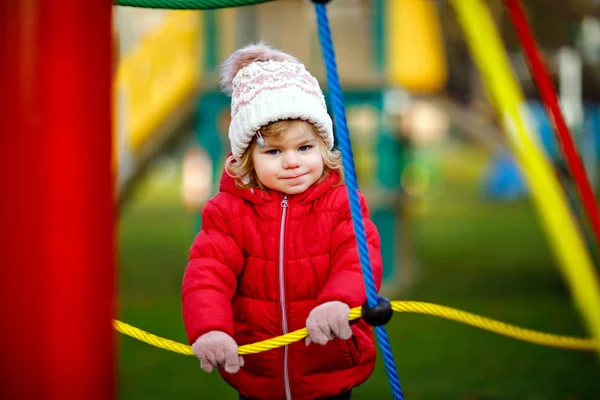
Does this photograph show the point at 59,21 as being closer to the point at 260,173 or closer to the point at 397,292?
the point at 260,173

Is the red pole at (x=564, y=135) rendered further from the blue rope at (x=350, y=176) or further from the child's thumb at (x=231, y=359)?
the child's thumb at (x=231, y=359)

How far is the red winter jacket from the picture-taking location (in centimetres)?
170

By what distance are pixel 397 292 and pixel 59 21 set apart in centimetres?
440

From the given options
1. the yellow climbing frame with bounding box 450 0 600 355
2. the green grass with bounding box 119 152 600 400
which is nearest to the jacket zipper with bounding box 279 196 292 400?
the yellow climbing frame with bounding box 450 0 600 355

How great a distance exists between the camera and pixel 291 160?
169 centimetres

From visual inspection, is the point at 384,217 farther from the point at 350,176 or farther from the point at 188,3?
the point at 350,176

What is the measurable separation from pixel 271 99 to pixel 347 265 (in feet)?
1.09

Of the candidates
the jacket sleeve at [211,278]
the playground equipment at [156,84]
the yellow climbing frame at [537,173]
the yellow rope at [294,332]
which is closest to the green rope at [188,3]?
the jacket sleeve at [211,278]

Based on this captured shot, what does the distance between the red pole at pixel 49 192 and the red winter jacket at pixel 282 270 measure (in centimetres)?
47

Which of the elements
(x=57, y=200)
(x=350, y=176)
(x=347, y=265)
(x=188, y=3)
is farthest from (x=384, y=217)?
(x=57, y=200)

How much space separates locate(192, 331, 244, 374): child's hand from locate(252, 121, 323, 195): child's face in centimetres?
31

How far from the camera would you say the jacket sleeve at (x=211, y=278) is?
1.60 meters

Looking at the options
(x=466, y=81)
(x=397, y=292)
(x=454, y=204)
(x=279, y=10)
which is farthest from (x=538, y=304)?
(x=466, y=81)

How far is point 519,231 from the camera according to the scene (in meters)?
8.31
